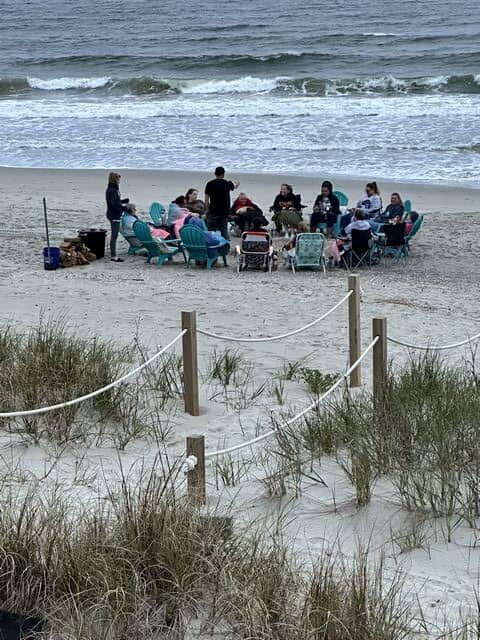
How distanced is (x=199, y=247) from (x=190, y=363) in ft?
20.5

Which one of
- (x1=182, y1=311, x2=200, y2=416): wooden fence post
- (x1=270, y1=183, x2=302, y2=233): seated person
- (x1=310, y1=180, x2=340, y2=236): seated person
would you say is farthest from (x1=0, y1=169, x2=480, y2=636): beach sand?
(x1=270, y1=183, x2=302, y2=233): seated person

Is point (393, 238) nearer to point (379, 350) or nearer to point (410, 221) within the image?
Result: point (410, 221)

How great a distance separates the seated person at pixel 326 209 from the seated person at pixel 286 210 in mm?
254

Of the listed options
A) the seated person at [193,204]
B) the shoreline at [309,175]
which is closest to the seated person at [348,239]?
the seated person at [193,204]

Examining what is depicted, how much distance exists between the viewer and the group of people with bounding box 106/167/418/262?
13.4m

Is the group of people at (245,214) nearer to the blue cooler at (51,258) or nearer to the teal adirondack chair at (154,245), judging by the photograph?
the teal adirondack chair at (154,245)

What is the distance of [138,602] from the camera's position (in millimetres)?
3893

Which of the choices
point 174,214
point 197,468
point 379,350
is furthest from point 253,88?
point 197,468

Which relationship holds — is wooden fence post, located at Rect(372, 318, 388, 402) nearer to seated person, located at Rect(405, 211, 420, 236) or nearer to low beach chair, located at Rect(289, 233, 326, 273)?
low beach chair, located at Rect(289, 233, 326, 273)

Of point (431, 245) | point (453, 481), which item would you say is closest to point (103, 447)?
point (453, 481)

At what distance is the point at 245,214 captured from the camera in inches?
572

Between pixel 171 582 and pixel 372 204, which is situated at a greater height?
pixel 372 204

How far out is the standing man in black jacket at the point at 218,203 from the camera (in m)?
14.0

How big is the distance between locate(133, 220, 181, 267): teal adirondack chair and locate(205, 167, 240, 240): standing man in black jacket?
990 mm
